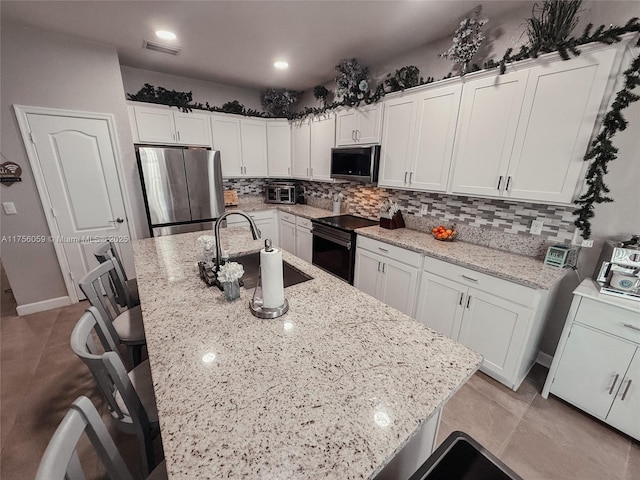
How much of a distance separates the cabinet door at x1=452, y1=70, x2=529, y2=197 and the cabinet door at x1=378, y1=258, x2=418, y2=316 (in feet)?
2.78

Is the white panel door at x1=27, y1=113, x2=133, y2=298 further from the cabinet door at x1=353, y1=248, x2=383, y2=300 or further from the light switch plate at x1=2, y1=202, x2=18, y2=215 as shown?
the cabinet door at x1=353, y1=248, x2=383, y2=300

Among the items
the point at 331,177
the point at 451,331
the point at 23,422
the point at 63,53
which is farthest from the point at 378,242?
the point at 63,53

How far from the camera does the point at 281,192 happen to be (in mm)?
4270

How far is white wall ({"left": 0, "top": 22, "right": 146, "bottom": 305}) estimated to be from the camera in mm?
2432

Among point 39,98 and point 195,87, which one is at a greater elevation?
point 195,87

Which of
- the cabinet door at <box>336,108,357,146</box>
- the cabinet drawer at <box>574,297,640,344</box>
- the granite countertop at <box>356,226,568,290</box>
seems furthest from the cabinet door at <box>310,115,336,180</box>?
the cabinet drawer at <box>574,297,640,344</box>

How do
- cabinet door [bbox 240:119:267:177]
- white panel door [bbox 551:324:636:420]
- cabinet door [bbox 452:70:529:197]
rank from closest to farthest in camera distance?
white panel door [bbox 551:324:636:420] < cabinet door [bbox 452:70:529:197] < cabinet door [bbox 240:119:267:177]

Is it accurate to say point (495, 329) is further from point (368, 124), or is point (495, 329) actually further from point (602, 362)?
point (368, 124)

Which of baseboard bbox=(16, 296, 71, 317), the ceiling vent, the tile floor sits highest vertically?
the ceiling vent

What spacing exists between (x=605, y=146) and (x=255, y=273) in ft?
7.57

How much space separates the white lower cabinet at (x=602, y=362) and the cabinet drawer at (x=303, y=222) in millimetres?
2687

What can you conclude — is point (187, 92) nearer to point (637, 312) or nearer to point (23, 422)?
point (23, 422)

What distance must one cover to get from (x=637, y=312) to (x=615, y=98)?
124 cm

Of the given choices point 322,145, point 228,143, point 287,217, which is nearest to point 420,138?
point 322,145
